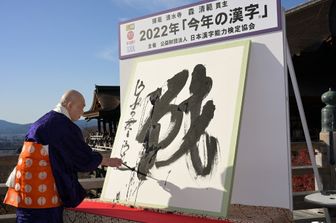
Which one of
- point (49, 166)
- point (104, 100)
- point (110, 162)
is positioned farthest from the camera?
→ point (104, 100)

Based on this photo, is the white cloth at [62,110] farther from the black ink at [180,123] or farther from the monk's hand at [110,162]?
the black ink at [180,123]

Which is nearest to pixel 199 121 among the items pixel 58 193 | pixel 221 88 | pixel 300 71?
pixel 221 88

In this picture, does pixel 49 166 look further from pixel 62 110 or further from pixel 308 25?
pixel 308 25

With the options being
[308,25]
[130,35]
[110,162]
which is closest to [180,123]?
[110,162]

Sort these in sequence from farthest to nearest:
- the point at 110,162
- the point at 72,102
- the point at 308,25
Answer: the point at 308,25
the point at 110,162
the point at 72,102

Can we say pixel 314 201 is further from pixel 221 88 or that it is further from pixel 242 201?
pixel 221 88

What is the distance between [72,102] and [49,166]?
511mm

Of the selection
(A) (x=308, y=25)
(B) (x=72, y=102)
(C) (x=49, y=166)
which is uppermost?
(A) (x=308, y=25)

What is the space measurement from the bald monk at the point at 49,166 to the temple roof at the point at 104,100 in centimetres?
1442

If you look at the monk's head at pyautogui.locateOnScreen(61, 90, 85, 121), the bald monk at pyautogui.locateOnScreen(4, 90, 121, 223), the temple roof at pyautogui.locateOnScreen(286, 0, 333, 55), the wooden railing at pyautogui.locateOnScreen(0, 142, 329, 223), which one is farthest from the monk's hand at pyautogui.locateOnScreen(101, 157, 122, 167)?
the temple roof at pyautogui.locateOnScreen(286, 0, 333, 55)

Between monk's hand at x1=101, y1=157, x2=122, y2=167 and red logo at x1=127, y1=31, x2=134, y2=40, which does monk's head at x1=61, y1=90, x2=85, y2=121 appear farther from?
red logo at x1=127, y1=31, x2=134, y2=40

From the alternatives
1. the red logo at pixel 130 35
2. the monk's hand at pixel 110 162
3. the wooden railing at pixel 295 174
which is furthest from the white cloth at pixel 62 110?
the wooden railing at pixel 295 174

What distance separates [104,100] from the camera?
17922 millimetres

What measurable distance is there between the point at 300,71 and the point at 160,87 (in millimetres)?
8068
